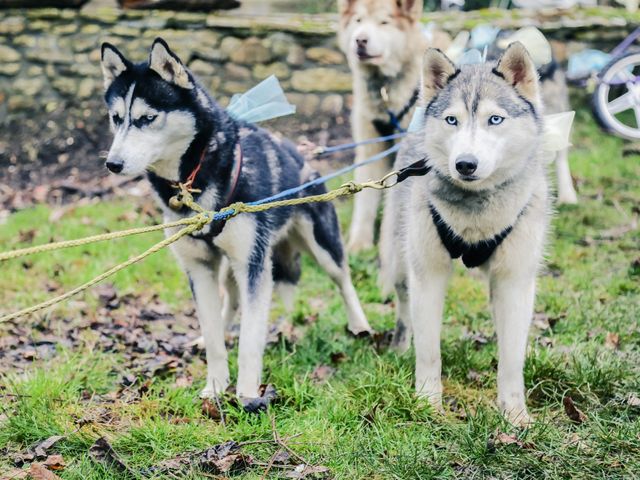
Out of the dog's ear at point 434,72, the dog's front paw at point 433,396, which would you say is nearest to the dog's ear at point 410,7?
the dog's ear at point 434,72

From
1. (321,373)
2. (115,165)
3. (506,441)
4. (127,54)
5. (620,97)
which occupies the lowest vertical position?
(321,373)

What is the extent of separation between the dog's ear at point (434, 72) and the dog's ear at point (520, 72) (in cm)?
20

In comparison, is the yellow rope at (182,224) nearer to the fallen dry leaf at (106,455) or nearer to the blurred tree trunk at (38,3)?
the fallen dry leaf at (106,455)

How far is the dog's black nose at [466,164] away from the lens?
272cm

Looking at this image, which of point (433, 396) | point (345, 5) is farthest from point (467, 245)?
point (345, 5)

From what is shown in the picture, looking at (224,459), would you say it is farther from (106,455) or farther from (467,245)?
(467,245)

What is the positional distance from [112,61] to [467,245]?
1.74m

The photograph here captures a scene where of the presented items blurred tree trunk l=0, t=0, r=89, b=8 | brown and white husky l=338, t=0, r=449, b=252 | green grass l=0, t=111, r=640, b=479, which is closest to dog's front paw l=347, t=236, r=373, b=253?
brown and white husky l=338, t=0, r=449, b=252

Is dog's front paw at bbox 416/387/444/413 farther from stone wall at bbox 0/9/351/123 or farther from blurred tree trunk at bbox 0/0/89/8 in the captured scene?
blurred tree trunk at bbox 0/0/89/8

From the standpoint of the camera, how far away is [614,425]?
2945mm

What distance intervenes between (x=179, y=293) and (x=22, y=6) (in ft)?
16.0

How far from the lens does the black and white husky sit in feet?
10.5

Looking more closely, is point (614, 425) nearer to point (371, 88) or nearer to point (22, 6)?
point (371, 88)

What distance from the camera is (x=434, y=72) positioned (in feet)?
10.1
